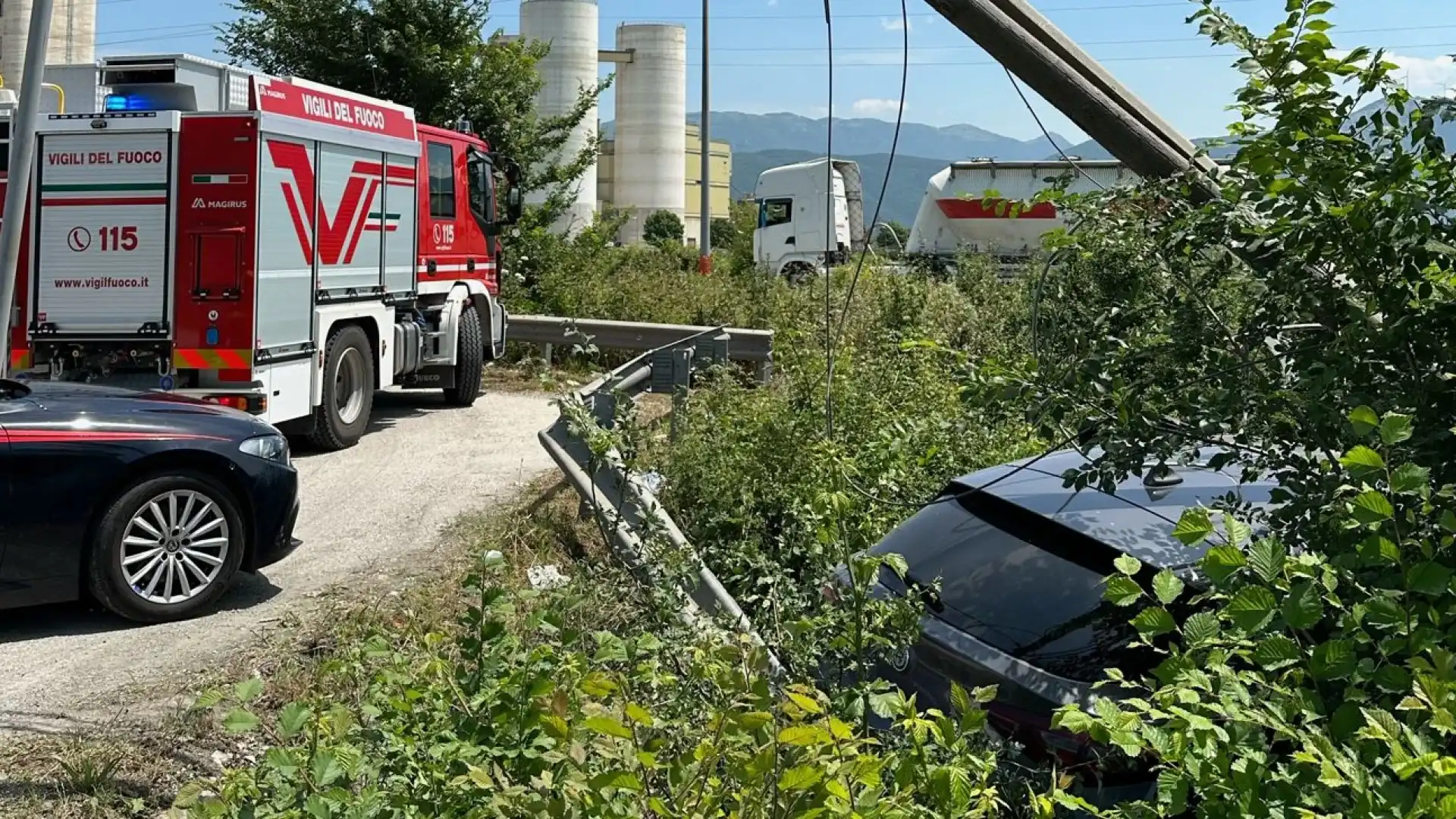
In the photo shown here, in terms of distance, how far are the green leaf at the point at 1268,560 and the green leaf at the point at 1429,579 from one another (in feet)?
0.78

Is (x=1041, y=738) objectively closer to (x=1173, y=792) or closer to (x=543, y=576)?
(x=1173, y=792)

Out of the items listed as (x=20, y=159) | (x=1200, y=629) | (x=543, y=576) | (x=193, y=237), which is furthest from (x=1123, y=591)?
(x=193, y=237)

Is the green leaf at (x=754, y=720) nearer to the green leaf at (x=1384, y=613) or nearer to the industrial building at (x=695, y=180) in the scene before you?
the green leaf at (x=1384, y=613)

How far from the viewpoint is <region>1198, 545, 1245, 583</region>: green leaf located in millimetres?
2525

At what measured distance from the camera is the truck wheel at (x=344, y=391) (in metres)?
12.2

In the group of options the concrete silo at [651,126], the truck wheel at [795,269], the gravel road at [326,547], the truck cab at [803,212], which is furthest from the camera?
the concrete silo at [651,126]

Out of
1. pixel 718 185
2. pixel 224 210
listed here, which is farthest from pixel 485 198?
pixel 718 185

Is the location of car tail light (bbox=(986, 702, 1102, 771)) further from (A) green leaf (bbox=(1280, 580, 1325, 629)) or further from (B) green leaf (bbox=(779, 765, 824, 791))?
(B) green leaf (bbox=(779, 765, 824, 791))

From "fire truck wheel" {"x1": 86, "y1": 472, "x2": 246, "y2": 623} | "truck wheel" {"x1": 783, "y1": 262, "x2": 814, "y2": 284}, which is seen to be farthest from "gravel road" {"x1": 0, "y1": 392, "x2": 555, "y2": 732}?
"truck wheel" {"x1": 783, "y1": 262, "x2": 814, "y2": 284}

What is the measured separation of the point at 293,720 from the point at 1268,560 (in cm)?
191

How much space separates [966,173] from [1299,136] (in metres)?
32.9

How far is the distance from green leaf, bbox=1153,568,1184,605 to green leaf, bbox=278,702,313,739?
167 cm

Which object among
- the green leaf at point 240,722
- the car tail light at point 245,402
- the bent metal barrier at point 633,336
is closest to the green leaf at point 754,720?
the green leaf at point 240,722

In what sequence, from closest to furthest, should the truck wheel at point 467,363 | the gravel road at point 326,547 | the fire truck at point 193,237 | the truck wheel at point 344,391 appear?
1. the gravel road at point 326,547
2. the fire truck at point 193,237
3. the truck wheel at point 344,391
4. the truck wheel at point 467,363
